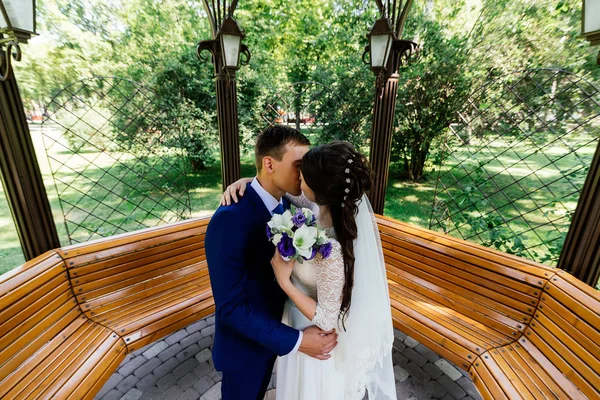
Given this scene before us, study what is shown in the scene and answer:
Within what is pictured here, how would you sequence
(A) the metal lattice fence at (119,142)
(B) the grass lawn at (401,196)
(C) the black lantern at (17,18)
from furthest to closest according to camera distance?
1. (A) the metal lattice fence at (119,142)
2. (B) the grass lawn at (401,196)
3. (C) the black lantern at (17,18)

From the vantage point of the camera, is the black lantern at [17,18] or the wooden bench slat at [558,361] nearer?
the black lantern at [17,18]

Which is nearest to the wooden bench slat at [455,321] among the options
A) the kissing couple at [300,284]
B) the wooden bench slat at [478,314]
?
the wooden bench slat at [478,314]

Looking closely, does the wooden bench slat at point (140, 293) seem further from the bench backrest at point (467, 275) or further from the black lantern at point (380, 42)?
the black lantern at point (380, 42)

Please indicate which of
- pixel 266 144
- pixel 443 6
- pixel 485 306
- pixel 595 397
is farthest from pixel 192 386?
pixel 443 6

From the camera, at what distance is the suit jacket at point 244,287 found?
157 cm

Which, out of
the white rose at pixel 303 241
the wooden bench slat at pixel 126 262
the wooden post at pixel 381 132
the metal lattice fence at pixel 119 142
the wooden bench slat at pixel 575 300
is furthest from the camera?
the metal lattice fence at pixel 119 142

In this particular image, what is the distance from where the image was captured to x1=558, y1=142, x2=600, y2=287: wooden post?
224cm

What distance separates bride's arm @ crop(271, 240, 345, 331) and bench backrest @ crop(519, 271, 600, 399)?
5.54 ft

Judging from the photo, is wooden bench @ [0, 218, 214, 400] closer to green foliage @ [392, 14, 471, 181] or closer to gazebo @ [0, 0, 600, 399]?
gazebo @ [0, 0, 600, 399]

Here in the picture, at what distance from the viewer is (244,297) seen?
1674 mm

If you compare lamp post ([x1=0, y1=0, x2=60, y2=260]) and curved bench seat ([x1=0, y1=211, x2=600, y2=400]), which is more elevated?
lamp post ([x1=0, y1=0, x2=60, y2=260])

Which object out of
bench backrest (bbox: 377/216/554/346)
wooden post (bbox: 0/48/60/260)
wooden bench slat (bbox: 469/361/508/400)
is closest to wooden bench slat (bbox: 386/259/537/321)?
bench backrest (bbox: 377/216/554/346)

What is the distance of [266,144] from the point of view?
175 cm

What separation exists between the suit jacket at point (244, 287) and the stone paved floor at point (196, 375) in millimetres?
1137
